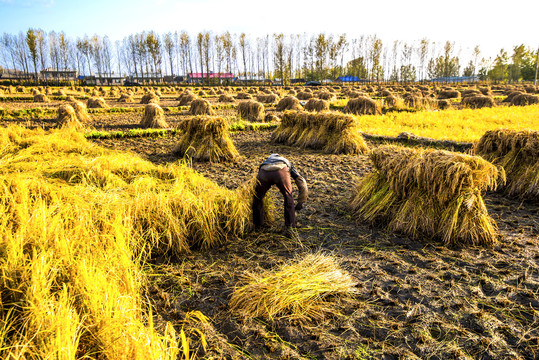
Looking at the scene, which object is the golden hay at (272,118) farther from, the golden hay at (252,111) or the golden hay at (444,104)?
the golden hay at (444,104)

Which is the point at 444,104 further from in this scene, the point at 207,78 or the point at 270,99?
the point at 207,78

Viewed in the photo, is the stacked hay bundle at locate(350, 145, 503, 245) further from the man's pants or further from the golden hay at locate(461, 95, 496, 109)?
the golden hay at locate(461, 95, 496, 109)

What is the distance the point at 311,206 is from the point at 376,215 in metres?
1.06

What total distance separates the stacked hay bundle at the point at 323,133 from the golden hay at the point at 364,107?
7.84 meters

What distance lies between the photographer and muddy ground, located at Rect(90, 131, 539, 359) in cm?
234

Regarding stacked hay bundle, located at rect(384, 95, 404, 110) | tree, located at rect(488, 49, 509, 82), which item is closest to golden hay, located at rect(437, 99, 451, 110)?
stacked hay bundle, located at rect(384, 95, 404, 110)

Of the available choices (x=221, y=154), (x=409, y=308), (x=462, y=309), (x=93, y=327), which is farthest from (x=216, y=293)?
(x=221, y=154)

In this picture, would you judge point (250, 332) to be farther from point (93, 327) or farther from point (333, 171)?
point (333, 171)

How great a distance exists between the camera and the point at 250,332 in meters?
2.51

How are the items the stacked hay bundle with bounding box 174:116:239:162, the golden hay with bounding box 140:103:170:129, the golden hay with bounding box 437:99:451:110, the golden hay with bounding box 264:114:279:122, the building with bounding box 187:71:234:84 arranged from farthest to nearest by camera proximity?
the building with bounding box 187:71:234:84, the golden hay with bounding box 437:99:451:110, the golden hay with bounding box 264:114:279:122, the golden hay with bounding box 140:103:170:129, the stacked hay bundle with bounding box 174:116:239:162

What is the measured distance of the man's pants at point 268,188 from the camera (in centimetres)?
399

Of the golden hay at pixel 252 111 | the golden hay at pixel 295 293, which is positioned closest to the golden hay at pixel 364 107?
the golden hay at pixel 252 111

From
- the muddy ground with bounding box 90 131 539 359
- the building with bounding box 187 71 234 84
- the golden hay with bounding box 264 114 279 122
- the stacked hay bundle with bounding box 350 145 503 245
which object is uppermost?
the building with bounding box 187 71 234 84

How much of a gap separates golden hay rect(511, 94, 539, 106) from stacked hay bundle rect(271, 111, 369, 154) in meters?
18.3
